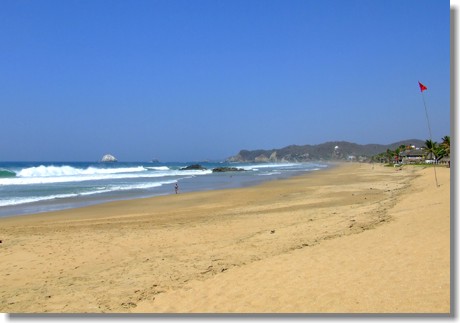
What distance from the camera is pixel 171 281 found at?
710 centimetres

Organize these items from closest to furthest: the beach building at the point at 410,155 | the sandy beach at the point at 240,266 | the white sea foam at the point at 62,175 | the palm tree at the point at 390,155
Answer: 1. the sandy beach at the point at 240,266
2. the white sea foam at the point at 62,175
3. the beach building at the point at 410,155
4. the palm tree at the point at 390,155

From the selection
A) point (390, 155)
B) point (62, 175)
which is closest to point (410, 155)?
point (390, 155)

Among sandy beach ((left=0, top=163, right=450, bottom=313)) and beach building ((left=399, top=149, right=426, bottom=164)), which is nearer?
sandy beach ((left=0, top=163, right=450, bottom=313))

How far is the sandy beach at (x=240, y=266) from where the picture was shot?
5.65 metres

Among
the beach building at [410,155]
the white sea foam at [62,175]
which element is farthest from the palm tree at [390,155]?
the white sea foam at [62,175]

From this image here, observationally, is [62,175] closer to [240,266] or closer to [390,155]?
[240,266]

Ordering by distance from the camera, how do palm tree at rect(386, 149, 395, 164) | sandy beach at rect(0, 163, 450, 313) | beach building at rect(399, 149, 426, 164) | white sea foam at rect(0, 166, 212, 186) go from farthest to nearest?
palm tree at rect(386, 149, 395, 164), beach building at rect(399, 149, 426, 164), white sea foam at rect(0, 166, 212, 186), sandy beach at rect(0, 163, 450, 313)

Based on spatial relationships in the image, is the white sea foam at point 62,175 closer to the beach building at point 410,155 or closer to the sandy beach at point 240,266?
Answer: the sandy beach at point 240,266

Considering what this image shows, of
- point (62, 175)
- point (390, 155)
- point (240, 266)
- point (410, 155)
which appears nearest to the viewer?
point (240, 266)

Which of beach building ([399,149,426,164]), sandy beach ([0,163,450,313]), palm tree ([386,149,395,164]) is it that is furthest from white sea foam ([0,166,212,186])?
palm tree ([386,149,395,164])

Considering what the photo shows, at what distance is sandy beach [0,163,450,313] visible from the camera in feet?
18.6

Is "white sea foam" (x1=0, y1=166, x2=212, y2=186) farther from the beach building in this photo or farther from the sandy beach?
the beach building

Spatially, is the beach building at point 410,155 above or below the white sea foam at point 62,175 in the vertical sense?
above

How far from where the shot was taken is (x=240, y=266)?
7.73 m
